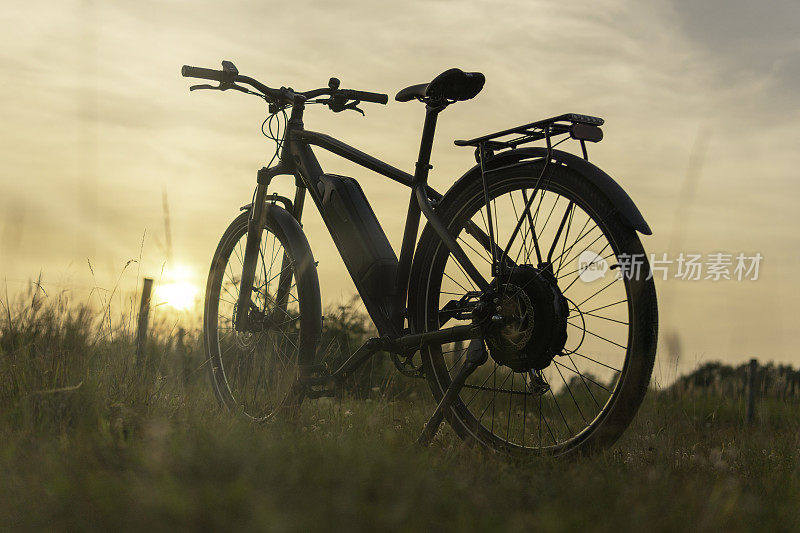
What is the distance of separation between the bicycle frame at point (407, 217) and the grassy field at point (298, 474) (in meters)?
0.49

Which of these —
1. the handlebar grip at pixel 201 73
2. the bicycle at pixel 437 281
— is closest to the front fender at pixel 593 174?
the bicycle at pixel 437 281

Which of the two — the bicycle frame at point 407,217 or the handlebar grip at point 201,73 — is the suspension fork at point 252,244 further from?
the handlebar grip at point 201,73

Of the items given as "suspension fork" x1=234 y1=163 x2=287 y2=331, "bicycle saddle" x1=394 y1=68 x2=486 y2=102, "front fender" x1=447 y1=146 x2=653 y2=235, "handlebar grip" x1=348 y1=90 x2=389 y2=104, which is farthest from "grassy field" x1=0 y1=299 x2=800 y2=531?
"handlebar grip" x1=348 y1=90 x2=389 y2=104

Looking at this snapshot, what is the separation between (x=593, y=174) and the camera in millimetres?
3016

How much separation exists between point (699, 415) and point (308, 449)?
5.06 meters

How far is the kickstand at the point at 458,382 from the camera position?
10.9ft

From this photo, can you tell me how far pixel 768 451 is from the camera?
4457mm

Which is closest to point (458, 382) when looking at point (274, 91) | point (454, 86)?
point (454, 86)

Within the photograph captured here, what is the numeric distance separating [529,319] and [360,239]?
3.69 feet

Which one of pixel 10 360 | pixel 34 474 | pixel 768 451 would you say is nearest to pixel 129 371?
pixel 10 360

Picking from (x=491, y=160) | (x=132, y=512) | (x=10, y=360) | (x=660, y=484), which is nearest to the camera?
(x=132, y=512)

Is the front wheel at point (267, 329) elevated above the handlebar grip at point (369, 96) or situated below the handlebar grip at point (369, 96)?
below

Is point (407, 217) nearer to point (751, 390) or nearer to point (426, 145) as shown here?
point (426, 145)

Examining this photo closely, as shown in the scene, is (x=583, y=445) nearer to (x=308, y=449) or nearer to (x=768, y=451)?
(x=308, y=449)
